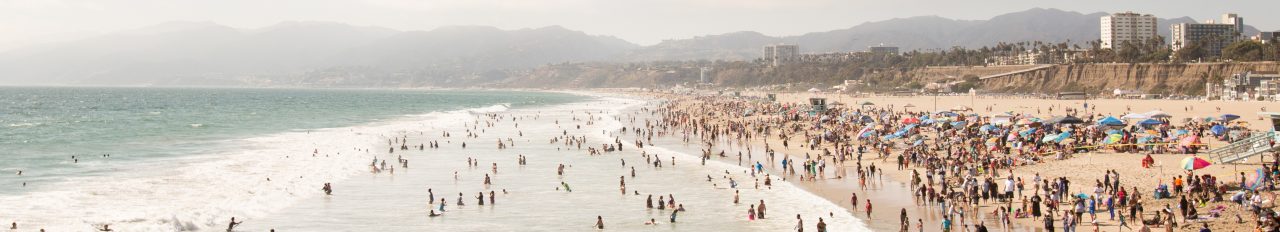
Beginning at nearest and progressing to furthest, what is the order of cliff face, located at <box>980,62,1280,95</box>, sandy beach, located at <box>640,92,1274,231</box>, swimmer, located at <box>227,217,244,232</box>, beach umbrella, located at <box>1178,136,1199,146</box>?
sandy beach, located at <box>640,92,1274,231</box>, swimmer, located at <box>227,217,244,232</box>, beach umbrella, located at <box>1178,136,1199,146</box>, cliff face, located at <box>980,62,1280,95</box>

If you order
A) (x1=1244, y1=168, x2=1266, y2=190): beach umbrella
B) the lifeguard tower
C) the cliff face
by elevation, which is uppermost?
the cliff face

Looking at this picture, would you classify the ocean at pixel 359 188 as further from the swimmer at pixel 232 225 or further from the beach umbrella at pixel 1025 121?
the beach umbrella at pixel 1025 121

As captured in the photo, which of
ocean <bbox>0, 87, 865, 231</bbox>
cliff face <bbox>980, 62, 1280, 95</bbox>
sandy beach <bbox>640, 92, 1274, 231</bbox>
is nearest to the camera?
sandy beach <bbox>640, 92, 1274, 231</bbox>

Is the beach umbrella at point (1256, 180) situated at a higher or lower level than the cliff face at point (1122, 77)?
lower

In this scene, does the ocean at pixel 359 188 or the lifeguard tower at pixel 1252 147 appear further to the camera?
the lifeguard tower at pixel 1252 147

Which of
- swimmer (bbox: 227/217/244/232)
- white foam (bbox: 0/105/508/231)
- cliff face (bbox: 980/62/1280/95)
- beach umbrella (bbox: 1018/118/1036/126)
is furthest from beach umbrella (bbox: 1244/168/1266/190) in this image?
cliff face (bbox: 980/62/1280/95)

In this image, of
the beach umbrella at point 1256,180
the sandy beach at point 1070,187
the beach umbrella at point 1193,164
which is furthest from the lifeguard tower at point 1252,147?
the beach umbrella at point 1256,180

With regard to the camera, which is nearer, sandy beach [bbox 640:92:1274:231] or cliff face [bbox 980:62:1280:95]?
sandy beach [bbox 640:92:1274:231]

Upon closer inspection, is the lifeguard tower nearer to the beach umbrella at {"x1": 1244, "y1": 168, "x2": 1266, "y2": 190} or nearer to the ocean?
→ the beach umbrella at {"x1": 1244, "y1": 168, "x2": 1266, "y2": 190}

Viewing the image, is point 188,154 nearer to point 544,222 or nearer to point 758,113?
point 544,222

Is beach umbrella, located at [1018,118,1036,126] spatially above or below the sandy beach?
above
